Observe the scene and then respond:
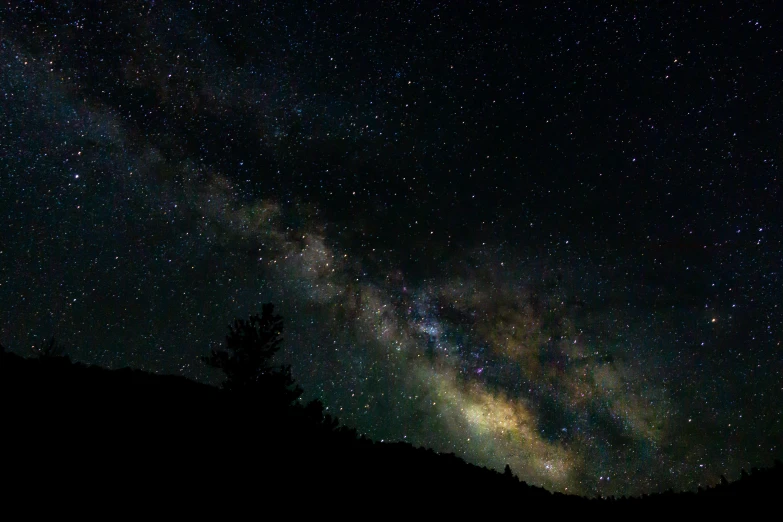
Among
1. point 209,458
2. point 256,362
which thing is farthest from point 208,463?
point 256,362

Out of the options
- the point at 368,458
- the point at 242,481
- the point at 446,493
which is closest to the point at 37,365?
the point at 242,481

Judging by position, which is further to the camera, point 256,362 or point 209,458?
point 256,362

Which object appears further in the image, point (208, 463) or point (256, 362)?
point (256, 362)

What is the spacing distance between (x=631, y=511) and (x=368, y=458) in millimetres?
6696

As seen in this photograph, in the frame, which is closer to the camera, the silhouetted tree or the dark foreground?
the dark foreground

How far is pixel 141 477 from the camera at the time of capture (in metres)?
7.02

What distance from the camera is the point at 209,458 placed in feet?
26.8

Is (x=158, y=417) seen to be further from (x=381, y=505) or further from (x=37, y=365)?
(x=381, y=505)

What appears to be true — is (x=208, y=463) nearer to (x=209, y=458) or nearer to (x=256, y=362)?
(x=209, y=458)

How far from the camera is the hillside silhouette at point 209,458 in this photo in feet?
22.8

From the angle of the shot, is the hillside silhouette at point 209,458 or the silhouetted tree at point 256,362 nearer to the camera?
the hillside silhouette at point 209,458

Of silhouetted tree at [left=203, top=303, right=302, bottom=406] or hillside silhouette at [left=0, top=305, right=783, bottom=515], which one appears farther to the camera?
silhouetted tree at [left=203, top=303, right=302, bottom=406]

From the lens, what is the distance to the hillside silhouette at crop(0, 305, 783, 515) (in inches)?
274

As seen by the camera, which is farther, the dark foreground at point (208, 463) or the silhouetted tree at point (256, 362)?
the silhouetted tree at point (256, 362)
